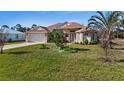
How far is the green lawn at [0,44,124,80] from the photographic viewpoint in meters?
9.09

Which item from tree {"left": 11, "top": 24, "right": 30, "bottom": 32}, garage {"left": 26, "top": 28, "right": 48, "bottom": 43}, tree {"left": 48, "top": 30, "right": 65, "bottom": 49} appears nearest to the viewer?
tree {"left": 11, "top": 24, "right": 30, "bottom": 32}

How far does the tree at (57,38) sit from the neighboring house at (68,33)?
0.44 feet

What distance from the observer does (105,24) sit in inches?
377

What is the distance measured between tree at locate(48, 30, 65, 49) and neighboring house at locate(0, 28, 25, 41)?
34.4 inches

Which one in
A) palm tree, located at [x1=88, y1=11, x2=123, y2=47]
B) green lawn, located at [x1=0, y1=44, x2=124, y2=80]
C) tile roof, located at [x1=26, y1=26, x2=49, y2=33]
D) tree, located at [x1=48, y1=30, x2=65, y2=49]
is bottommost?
green lawn, located at [x1=0, y1=44, x2=124, y2=80]

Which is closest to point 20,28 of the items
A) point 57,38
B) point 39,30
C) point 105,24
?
point 39,30

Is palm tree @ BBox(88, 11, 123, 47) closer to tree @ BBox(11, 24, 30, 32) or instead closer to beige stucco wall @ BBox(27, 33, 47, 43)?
beige stucco wall @ BBox(27, 33, 47, 43)

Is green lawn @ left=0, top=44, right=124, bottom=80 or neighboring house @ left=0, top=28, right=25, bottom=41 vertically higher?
neighboring house @ left=0, top=28, right=25, bottom=41

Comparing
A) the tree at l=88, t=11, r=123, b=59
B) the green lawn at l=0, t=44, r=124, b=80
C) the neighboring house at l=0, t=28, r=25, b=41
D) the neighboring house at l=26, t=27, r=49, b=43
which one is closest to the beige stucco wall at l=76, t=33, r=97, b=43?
the green lawn at l=0, t=44, r=124, b=80

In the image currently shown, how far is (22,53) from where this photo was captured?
33.2ft

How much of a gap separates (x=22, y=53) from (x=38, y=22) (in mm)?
1233
